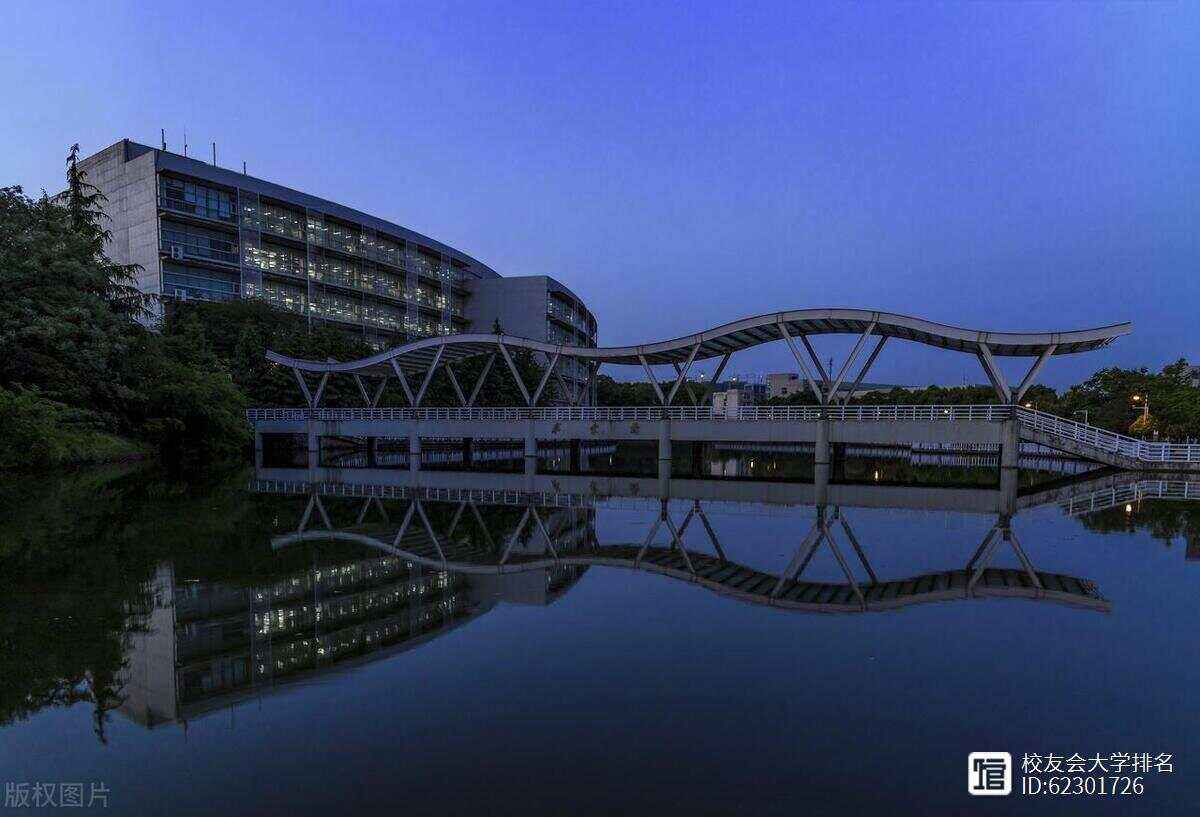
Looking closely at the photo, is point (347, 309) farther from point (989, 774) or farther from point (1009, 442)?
point (989, 774)

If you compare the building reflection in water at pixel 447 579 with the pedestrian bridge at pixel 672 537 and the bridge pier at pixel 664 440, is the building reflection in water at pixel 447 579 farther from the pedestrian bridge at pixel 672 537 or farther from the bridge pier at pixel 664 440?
the bridge pier at pixel 664 440

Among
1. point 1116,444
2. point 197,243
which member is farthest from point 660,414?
point 197,243

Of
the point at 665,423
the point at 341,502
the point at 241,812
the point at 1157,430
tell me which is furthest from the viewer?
the point at 1157,430

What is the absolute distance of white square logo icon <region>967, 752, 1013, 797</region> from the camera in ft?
15.3

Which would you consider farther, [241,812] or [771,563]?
[771,563]

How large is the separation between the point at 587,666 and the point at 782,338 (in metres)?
28.2

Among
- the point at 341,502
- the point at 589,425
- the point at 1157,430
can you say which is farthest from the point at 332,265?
the point at 1157,430

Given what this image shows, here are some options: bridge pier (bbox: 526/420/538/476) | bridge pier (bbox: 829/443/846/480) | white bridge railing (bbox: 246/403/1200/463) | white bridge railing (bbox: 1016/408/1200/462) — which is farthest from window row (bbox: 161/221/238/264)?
white bridge railing (bbox: 1016/408/1200/462)

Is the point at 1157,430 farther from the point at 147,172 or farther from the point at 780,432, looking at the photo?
the point at 147,172

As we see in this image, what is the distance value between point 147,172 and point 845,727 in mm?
68931

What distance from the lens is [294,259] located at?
6431 cm

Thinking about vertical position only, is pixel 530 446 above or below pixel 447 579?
above

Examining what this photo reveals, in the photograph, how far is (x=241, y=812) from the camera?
4.30 metres

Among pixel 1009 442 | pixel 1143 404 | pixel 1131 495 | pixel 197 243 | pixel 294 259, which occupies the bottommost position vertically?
pixel 1131 495
